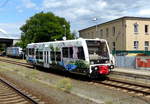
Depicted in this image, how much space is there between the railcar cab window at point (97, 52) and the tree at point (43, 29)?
36621 millimetres

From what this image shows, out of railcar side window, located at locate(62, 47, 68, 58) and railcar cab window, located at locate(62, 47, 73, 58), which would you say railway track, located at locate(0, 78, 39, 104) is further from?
railcar side window, located at locate(62, 47, 68, 58)

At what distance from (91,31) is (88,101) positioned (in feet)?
161

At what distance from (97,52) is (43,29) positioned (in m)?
41.4

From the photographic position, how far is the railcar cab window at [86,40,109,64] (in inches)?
658

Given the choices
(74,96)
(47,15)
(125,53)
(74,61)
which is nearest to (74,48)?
(74,61)

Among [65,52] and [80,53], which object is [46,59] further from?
[80,53]

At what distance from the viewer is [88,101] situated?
9961 mm

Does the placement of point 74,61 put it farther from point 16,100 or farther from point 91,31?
point 91,31

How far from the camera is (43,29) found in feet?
188

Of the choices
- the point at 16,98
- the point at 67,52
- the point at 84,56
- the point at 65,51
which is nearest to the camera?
the point at 16,98

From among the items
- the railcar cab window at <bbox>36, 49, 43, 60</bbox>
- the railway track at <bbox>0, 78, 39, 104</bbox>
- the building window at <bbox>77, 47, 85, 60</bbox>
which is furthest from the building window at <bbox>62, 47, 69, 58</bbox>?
the railway track at <bbox>0, 78, 39, 104</bbox>

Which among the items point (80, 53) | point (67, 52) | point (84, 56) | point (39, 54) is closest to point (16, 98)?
point (84, 56)

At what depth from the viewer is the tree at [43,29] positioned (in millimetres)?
57359

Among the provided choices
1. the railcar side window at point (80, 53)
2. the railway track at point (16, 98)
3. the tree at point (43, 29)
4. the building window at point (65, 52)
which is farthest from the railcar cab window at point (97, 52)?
the tree at point (43, 29)
